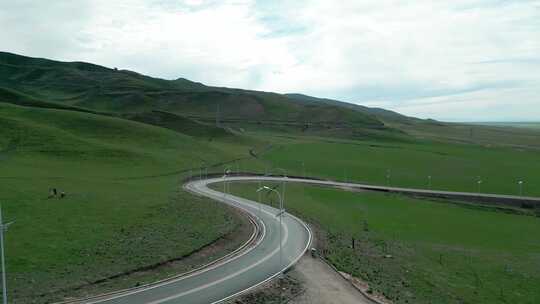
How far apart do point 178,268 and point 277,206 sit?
82.1 feet

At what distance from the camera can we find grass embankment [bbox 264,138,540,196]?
274 ft

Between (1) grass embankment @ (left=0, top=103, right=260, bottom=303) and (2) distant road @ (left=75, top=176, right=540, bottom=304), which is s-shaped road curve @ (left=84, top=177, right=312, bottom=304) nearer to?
(2) distant road @ (left=75, top=176, right=540, bottom=304)

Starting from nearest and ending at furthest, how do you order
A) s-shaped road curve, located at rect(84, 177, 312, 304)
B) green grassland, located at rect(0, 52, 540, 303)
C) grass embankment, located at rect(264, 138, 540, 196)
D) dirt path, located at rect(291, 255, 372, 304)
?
s-shaped road curve, located at rect(84, 177, 312, 304) → dirt path, located at rect(291, 255, 372, 304) → green grassland, located at rect(0, 52, 540, 303) → grass embankment, located at rect(264, 138, 540, 196)

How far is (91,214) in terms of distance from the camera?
42.1m

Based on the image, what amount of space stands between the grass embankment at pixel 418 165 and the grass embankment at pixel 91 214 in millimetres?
26395

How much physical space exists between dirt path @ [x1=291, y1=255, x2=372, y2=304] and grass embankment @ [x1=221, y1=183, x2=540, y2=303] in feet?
5.91

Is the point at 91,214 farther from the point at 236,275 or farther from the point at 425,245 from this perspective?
the point at 425,245

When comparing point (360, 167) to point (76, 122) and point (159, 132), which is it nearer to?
point (159, 132)

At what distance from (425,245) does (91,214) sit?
105ft

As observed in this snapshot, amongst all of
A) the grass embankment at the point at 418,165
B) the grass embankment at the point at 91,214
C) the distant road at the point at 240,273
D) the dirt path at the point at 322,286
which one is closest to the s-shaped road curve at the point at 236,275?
the distant road at the point at 240,273

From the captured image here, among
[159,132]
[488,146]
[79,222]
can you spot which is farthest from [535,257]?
[488,146]

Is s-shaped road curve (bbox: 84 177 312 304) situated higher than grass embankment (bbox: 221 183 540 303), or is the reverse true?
s-shaped road curve (bbox: 84 177 312 304)

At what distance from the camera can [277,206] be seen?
54.7 meters

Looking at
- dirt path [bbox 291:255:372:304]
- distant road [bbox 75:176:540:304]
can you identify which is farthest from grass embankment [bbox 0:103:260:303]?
dirt path [bbox 291:255:372:304]
